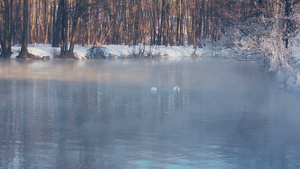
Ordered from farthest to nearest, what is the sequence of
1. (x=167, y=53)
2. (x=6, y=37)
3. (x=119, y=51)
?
1. (x=167, y=53)
2. (x=119, y=51)
3. (x=6, y=37)

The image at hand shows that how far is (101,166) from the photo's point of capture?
8320 mm

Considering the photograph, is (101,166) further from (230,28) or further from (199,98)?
(230,28)

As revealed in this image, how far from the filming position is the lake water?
29.0 feet

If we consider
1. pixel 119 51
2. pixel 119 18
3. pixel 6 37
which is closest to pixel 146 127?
pixel 6 37

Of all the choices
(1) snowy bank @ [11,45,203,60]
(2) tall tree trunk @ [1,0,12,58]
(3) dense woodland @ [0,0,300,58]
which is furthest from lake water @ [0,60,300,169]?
(1) snowy bank @ [11,45,203,60]

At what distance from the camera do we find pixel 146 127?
12062 mm

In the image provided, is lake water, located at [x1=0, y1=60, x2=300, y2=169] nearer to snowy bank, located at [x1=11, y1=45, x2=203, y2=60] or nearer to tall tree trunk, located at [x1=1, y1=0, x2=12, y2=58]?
tall tree trunk, located at [x1=1, y1=0, x2=12, y2=58]

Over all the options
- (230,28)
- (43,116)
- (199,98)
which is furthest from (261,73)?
(43,116)

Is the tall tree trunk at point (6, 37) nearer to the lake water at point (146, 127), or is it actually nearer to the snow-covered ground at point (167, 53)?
the snow-covered ground at point (167, 53)

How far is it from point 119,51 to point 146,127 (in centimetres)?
4468

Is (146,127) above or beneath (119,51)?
beneath

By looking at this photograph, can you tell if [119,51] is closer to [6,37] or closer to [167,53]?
[167,53]

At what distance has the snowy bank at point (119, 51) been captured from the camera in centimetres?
4719

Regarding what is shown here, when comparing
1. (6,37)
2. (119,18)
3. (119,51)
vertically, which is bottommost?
(119,51)
